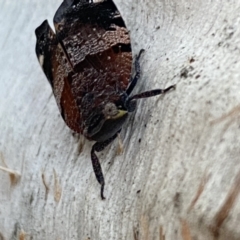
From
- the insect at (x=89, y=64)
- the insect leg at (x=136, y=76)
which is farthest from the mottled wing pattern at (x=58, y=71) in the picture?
A: the insect leg at (x=136, y=76)

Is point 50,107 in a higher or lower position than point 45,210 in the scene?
higher

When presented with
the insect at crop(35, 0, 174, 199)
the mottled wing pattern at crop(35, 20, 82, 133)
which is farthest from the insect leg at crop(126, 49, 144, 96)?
the mottled wing pattern at crop(35, 20, 82, 133)

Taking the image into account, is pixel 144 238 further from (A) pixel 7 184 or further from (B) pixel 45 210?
(A) pixel 7 184

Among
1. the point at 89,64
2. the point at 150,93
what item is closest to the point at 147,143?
the point at 150,93

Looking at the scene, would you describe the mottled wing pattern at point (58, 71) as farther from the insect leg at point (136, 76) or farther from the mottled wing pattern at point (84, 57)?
the insect leg at point (136, 76)

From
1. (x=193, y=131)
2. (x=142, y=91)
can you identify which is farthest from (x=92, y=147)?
(x=193, y=131)

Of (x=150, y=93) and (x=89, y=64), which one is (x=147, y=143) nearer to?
(x=150, y=93)
